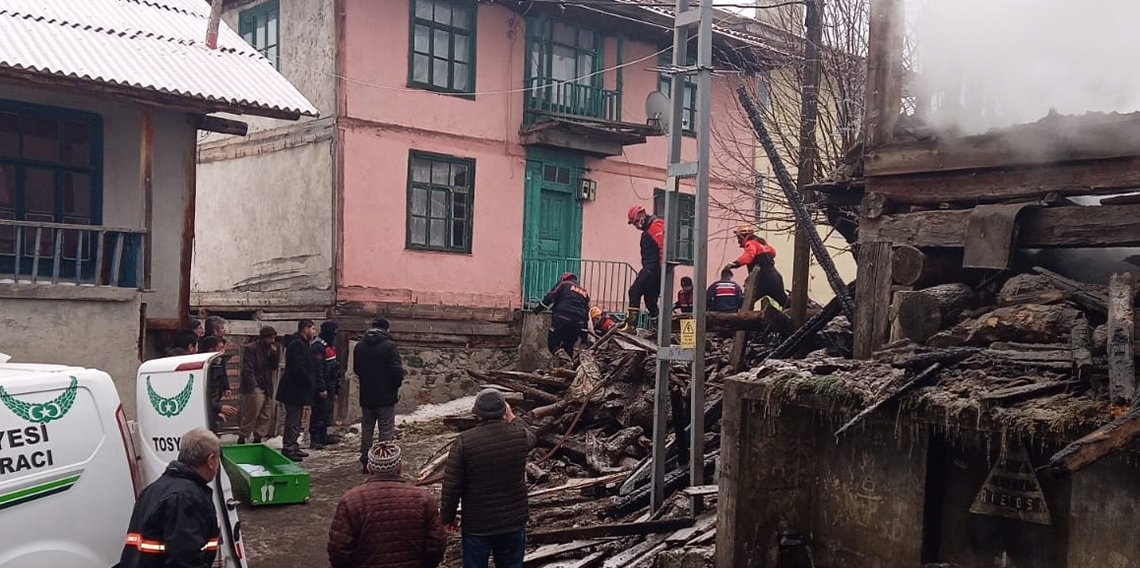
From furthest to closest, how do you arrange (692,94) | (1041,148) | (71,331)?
(692,94)
(71,331)
(1041,148)

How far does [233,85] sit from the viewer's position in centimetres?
Answer: 1269

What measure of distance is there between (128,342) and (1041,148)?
32.8ft

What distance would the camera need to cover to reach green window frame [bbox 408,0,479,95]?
17.9 m

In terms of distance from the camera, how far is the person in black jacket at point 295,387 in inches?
499

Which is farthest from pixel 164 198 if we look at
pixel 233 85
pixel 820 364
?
pixel 820 364

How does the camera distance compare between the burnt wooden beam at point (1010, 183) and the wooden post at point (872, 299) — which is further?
the wooden post at point (872, 299)

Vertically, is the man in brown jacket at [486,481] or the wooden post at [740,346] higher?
the wooden post at [740,346]

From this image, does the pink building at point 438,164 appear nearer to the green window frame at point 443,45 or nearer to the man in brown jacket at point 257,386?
the green window frame at point 443,45

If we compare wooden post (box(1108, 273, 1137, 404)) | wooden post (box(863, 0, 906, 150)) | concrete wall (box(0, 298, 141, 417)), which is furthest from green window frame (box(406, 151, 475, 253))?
wooden post (box(1108, 273, 1137, 404))

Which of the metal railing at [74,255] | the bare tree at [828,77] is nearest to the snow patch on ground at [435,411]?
the metal railing at [74,255]

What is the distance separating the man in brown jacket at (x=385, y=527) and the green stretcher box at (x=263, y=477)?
15.9ft

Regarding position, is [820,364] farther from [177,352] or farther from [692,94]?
[692,94]

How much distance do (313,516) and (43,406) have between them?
468cm

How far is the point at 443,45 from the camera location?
60.0 feet
